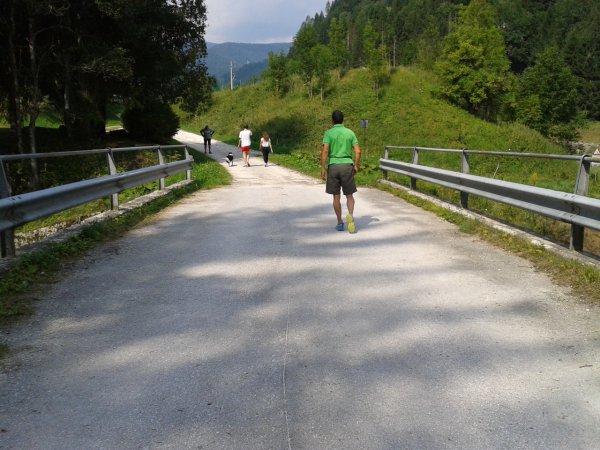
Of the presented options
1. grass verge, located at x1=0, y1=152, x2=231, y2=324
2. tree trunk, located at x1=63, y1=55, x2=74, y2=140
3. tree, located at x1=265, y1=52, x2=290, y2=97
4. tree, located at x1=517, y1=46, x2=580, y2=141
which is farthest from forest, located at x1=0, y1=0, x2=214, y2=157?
tree, located at x1=517, y1=46, x2=580, y2=141

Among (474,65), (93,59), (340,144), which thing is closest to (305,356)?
(340,144)

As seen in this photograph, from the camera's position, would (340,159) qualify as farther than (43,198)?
Yes

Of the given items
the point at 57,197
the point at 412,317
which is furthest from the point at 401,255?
the point at 57,197

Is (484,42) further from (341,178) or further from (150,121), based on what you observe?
(341,178)

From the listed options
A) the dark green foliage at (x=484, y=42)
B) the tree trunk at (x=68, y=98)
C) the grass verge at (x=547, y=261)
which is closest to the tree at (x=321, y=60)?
the dark green foliage at (x=484, y=42)

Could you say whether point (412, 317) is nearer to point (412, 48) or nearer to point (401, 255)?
point (401, 255)

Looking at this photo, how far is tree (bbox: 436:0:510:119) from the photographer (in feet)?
162

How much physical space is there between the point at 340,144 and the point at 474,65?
47.5 m

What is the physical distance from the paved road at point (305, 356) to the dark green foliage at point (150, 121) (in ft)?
85.4

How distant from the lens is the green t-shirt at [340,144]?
7910 mm

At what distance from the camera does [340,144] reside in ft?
26.0

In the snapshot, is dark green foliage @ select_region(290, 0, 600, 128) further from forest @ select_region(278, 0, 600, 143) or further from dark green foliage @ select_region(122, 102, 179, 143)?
dark green foliage @ select_region(122, 102, 179, 143)

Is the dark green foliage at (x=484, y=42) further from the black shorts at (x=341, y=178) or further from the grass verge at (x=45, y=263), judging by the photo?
the grass verge at (x=45, y=263)

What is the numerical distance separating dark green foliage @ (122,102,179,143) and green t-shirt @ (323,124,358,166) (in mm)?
24701
